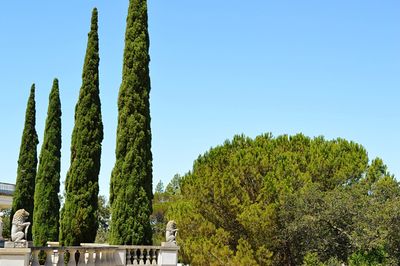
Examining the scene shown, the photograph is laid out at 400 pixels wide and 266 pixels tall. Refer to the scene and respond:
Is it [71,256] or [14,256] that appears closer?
[14,256]

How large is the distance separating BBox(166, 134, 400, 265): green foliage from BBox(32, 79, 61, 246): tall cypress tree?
7740 millimetres

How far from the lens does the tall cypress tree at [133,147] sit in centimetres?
2217

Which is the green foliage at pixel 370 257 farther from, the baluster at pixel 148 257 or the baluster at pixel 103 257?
the baluster at pixel 103 257

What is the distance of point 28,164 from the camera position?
3397 centimetres

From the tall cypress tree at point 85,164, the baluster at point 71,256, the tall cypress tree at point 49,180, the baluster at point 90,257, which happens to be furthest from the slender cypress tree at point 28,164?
the baluster at point 71,256

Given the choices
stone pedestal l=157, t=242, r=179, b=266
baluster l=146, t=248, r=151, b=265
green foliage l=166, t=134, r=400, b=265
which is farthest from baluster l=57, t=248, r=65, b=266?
green foliage l=166, t=134, r=400, b=265

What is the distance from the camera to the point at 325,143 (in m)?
32.8

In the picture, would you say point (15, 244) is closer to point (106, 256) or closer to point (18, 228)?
point (18, 228)

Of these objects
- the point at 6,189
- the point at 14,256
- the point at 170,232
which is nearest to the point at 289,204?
the point at 170,232

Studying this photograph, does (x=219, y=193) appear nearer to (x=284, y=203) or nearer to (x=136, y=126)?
(x=284, y=203)

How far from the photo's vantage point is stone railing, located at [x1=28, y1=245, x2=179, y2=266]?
1558 centimetres

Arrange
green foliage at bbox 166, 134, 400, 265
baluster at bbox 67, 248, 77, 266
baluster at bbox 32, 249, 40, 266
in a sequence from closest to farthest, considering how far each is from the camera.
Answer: baluster at bbox 32, 249, 40, 266, baluster at bbox 67, 248, 77, 266, green foliage at bbox 166, 134, 400, 265

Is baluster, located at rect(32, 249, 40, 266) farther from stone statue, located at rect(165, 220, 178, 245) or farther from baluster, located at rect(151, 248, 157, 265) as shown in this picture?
stone statue, located at rect(165, 220, 178, 245)

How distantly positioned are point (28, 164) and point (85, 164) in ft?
41.6
